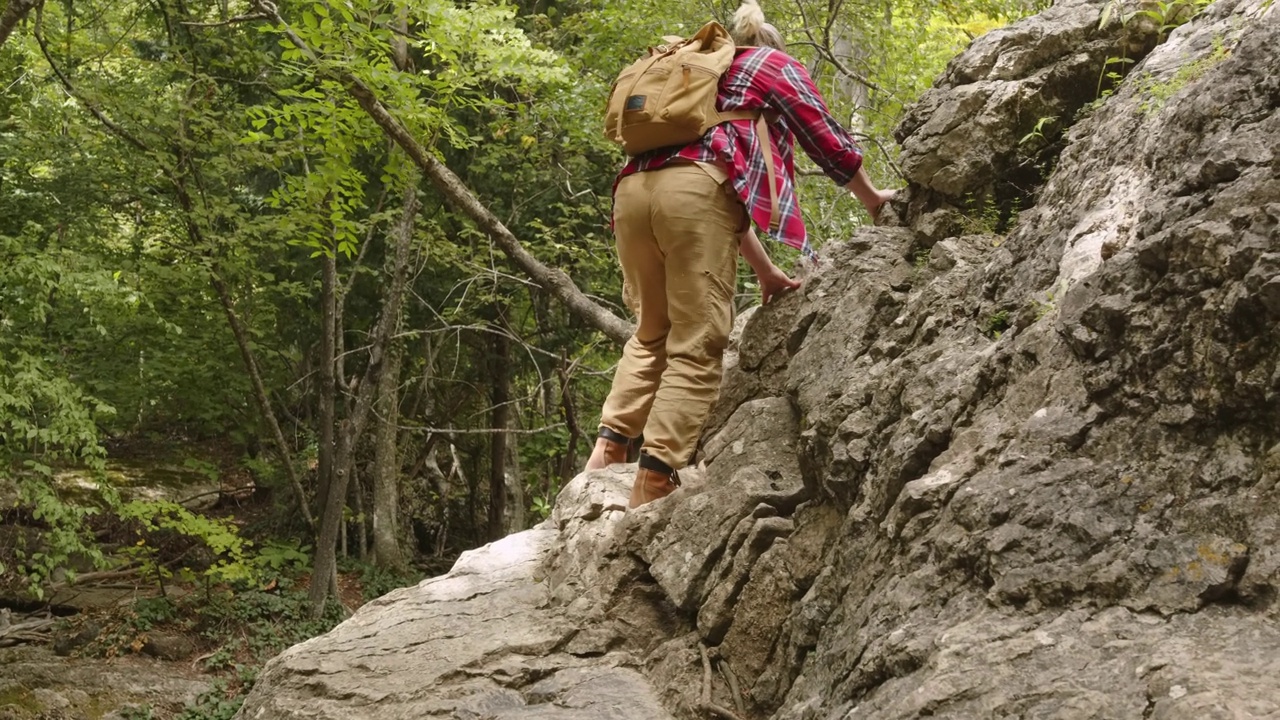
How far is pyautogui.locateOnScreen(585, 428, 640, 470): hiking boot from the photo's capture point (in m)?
4.81

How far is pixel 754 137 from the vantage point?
4.11 meters

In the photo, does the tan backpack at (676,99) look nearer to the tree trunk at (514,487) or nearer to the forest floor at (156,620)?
the forest floor at (156,620)

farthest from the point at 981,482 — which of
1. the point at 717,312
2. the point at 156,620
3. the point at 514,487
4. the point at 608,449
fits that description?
the point at 514,487

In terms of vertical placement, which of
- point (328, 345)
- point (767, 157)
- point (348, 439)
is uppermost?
point (767, 157)

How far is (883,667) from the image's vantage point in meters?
2.34

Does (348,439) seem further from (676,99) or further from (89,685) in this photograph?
(676,99)

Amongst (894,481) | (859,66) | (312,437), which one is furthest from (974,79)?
(312,437)

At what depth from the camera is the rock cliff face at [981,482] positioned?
6.54 feet

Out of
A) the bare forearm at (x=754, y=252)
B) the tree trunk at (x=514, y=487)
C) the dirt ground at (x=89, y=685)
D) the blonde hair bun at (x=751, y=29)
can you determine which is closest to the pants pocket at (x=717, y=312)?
the bare forearm at (x=754, y=252)

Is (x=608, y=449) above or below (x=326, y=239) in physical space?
below

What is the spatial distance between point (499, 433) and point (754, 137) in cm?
925

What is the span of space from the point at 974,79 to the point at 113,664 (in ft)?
31.0

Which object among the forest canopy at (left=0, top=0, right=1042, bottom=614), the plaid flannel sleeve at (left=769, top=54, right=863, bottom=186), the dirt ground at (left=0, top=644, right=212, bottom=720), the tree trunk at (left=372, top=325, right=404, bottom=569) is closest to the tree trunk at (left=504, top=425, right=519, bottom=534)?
the forest canopy at (left=0, top=0, right=1042, bottom=614)

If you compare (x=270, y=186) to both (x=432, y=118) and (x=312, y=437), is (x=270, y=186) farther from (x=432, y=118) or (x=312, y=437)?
(x=432, y=118)
